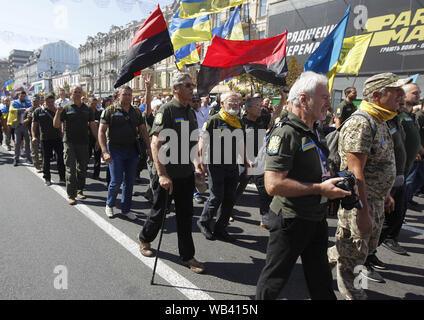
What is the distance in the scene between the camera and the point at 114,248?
3.74m

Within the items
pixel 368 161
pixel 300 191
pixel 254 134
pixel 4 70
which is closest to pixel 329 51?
pixel 254 134

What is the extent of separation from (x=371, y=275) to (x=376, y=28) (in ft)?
80.7

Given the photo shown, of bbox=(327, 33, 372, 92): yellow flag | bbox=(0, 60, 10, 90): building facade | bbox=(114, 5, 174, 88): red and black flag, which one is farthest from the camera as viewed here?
bbox=(0, 60, 10, 90): building facade

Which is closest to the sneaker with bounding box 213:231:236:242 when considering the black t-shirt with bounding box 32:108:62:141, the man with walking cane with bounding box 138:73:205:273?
the man with walking cane with bounding box 138:73:205:273

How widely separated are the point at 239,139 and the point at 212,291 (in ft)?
7.19

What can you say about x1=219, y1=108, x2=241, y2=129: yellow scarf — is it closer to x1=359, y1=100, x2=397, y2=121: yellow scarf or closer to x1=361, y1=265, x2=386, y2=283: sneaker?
x1=359, y1=100, x2=397, y2=121: yellow scarf

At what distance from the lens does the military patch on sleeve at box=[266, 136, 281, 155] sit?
6.25 ft

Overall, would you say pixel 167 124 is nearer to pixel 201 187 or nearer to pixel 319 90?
pixel 201 187

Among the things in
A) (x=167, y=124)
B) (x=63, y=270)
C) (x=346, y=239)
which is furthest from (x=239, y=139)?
(x=63, y=270)

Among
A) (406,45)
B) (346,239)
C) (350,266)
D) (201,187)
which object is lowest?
(350,266)

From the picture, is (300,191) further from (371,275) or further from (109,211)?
(109,211)

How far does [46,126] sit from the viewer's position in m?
6.62

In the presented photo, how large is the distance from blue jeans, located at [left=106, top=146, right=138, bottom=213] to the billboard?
887 inches

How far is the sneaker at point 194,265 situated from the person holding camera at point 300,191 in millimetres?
1277
